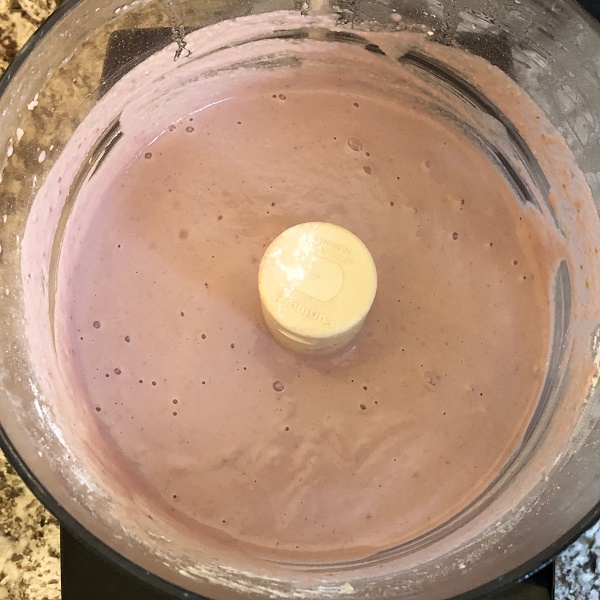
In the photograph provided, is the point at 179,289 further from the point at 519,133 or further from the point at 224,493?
the point at 519,133

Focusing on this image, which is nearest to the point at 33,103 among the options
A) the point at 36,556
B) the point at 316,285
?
the point at 316,285

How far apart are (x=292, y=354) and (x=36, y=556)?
1.21 feet

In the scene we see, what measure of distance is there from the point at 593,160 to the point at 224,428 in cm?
52

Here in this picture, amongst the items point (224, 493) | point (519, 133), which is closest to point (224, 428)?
point (224, 493)

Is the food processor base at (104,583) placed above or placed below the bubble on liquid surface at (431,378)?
below

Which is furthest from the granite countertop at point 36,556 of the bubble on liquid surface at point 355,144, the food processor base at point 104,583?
the bubble on liquid surface at point 355,144

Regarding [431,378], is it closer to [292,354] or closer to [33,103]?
[292,354]

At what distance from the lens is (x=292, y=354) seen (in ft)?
2.40

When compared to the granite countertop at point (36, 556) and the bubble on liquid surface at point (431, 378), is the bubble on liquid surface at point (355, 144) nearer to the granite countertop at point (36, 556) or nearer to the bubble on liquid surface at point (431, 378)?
the bubble on liquid surface at point (431, 378)

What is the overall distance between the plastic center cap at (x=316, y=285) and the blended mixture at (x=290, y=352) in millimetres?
68

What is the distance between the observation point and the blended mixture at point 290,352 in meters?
0.70

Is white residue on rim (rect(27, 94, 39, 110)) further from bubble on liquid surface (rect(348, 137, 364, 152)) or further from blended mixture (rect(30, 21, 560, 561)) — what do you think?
bubble on liquid surface (rect(348, 137, 364, 152))

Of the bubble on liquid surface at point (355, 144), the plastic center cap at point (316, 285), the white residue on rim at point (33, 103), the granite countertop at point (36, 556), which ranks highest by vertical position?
the bubble on liquid surface at point (355, 144)

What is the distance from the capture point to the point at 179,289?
2.43 ft
